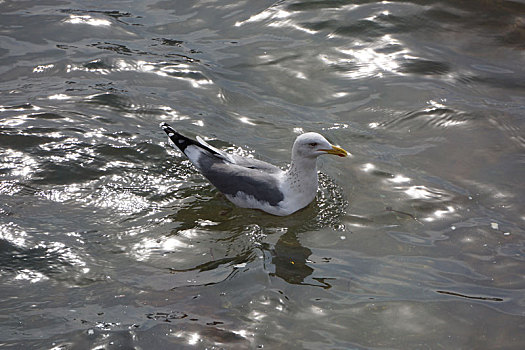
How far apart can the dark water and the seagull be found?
0.64 ft

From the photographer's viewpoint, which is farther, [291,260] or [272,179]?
[272,179]

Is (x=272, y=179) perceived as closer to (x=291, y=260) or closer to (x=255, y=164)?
(x=255, y=164)

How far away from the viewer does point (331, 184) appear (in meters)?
7.50

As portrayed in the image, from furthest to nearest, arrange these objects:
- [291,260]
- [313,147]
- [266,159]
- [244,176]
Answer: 1. [266,159]
2. [244,176]
3. [313,147]
4. [291,260]

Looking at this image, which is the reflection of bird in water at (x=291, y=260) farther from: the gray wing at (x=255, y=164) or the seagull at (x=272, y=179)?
the gray wing at (x=255, y=164)

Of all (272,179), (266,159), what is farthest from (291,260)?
(266,159)

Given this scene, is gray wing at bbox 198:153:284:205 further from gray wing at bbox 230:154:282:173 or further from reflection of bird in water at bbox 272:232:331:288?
reflection of bird in water at bbox 272:232:331:288

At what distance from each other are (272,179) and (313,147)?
2.11ft

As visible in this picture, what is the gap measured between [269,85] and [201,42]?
1805mm

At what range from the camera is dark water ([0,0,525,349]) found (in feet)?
17.2

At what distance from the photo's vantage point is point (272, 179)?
7094 mm

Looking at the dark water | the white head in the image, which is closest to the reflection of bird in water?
the dark water

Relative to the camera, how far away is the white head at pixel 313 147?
6.68 m

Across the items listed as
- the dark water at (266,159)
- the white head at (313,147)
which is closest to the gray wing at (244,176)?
the dark water at (266,159)
